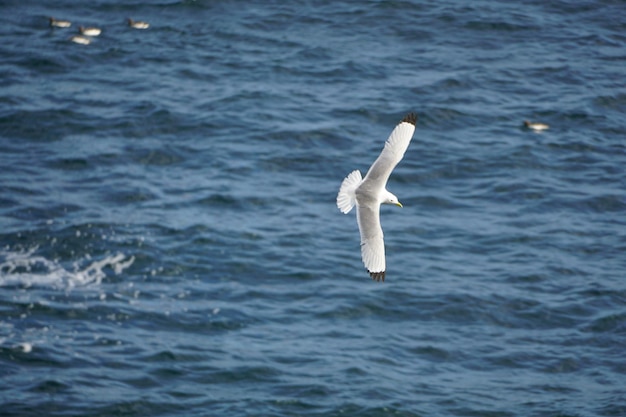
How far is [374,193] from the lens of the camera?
14.0 meters

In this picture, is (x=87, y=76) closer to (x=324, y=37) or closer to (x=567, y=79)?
(x=324, y=37)

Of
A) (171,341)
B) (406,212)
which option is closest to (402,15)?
(406,212)

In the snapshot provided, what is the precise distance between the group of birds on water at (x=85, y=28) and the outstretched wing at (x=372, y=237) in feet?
54.3

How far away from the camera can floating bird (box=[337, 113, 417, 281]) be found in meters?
13.9

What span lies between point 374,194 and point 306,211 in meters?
8.70

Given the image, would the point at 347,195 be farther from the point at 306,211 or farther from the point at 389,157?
the point at 306,211

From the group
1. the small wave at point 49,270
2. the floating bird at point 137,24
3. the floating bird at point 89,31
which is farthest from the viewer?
the floating bird at point 137,24

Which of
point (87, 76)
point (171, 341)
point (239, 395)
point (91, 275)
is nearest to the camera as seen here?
point (239, 395)

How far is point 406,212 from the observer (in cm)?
2284

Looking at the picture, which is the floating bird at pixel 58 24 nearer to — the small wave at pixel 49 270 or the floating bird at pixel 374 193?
the small wave at pixel 49 270

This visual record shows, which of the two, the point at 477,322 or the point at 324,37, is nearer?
the point at 477,322

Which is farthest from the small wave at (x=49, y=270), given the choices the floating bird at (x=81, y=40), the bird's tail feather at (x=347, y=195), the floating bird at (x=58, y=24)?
the floating bird at (x=58, y=24)

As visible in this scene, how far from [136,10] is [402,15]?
7.01 m

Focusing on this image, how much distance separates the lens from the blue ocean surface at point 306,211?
60.9ft
